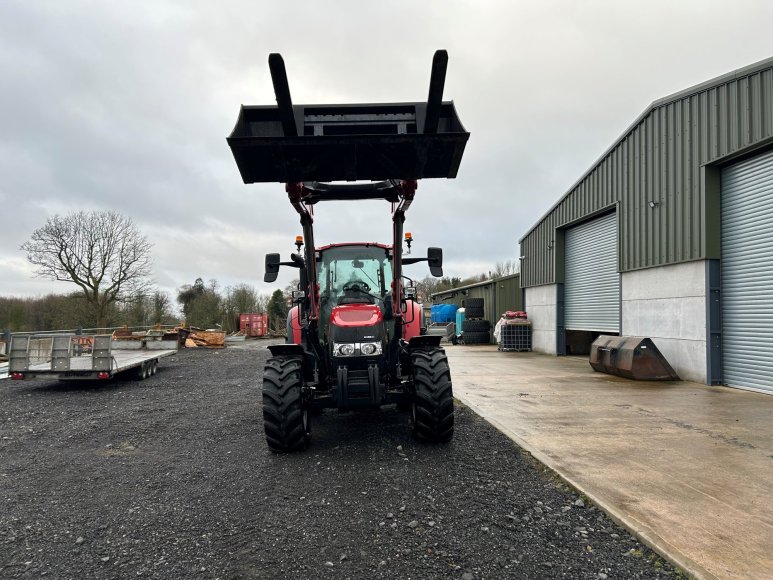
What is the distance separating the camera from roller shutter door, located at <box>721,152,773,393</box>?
336 inches

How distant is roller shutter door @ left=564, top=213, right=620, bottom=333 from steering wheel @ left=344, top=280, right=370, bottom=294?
369 inches

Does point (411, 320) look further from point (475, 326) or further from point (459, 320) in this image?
point (459, 320)

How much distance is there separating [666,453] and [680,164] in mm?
7798

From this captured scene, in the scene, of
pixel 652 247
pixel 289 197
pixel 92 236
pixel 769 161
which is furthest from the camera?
pixel 92 236

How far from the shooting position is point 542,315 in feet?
58.2

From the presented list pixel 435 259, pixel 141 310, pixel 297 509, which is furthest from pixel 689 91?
pixel 141 310

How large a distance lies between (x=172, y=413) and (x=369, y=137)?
19.9 ft

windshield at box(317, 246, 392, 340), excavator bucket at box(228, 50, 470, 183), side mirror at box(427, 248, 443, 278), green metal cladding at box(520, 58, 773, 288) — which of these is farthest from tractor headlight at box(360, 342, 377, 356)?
green metal cladding at box(520, 58, 773, 288)

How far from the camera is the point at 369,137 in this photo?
3.86 meters

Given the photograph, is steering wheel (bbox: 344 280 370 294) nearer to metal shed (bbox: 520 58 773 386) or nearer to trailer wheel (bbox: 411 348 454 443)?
trailer wheel (bbox: 411 348 454 443)

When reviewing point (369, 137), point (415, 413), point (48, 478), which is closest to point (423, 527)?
point (415, 413)

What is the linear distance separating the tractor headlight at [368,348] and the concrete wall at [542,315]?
43.2 feet

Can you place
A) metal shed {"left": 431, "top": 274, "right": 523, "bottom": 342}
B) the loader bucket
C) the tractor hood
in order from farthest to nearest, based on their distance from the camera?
metal shed {"left": 431, "top": 274, "right": 523, "bottom": 342} → the loader bucket → the tractor hood

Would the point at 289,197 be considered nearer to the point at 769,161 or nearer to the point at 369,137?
the point at 369,137
